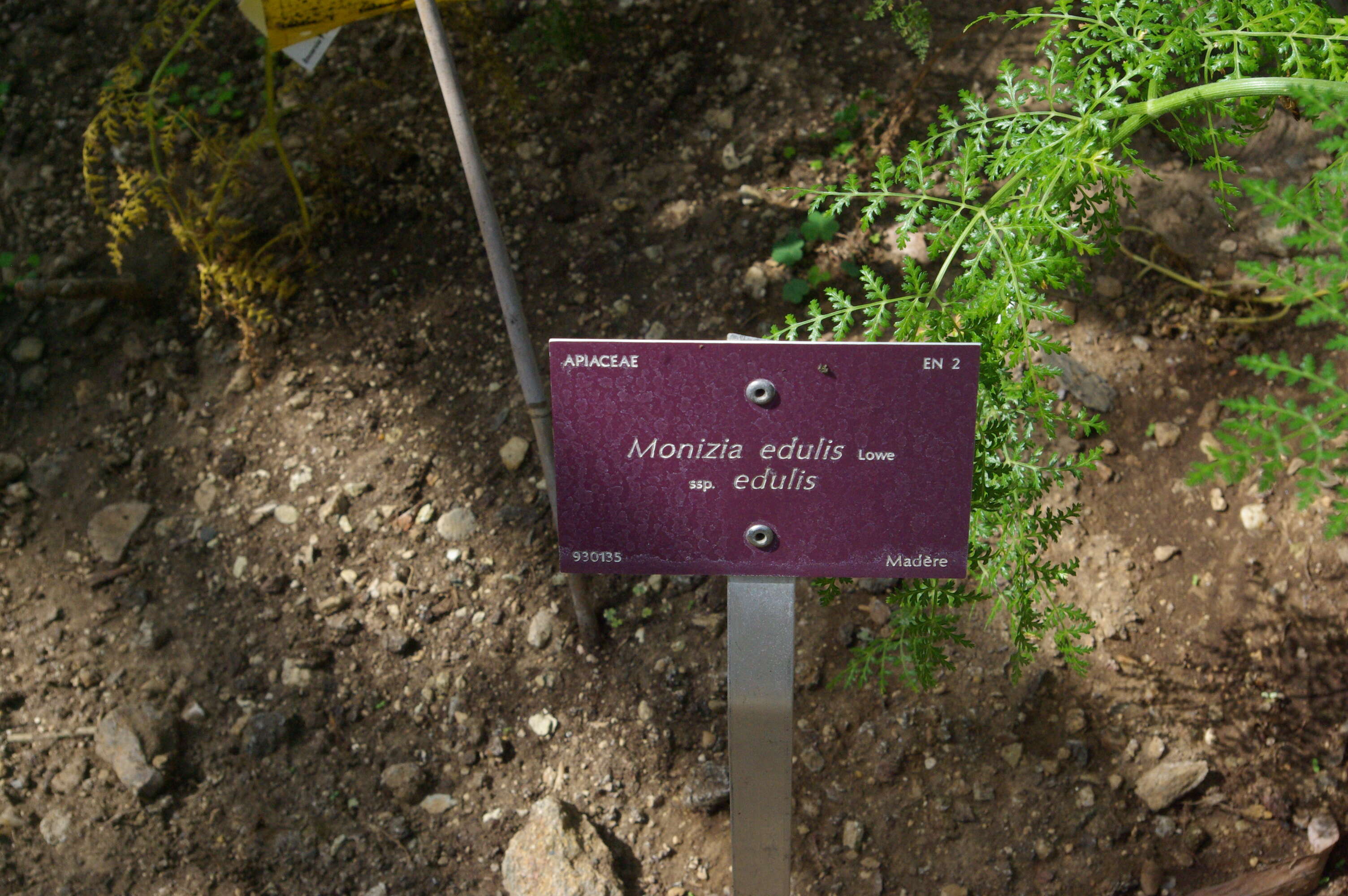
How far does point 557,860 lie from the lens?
2.29 metres

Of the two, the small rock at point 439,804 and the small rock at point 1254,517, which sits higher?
the small rock at point 1254,517

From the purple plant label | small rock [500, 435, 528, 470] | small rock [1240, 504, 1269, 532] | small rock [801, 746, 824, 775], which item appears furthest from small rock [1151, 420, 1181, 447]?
small rock [500, 435, 528, 470]

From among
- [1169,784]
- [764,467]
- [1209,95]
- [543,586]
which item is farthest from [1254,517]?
[543,586]

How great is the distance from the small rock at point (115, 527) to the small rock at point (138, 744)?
537 millimetres

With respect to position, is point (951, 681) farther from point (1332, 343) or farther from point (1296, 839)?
point (1332, 343)

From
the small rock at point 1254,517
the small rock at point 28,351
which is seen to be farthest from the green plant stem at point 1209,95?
the small rock at point 28,351

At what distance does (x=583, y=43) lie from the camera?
12.1 feet

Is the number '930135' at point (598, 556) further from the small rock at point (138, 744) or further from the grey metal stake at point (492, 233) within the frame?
the small rock at point (138, 744)

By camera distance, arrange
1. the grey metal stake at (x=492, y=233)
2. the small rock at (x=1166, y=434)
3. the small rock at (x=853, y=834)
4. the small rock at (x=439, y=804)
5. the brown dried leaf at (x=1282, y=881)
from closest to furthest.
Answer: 1. the grey metal stake at (x=492, y=233)
2. the brown dried leaf at (x=1282, y=881)
3. the small rock at (x=853, y=834)
4. the small rock at (x=439, y=804)
5. the small rock at (x=1166, y=434)

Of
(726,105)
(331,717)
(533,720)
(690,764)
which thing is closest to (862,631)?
(690,764)

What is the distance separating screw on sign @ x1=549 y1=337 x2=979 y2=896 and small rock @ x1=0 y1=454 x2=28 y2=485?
2.26 meters

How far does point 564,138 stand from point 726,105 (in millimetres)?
581

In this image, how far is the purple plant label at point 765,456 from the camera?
1.62m

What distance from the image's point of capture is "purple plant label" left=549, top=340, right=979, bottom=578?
162 cm
